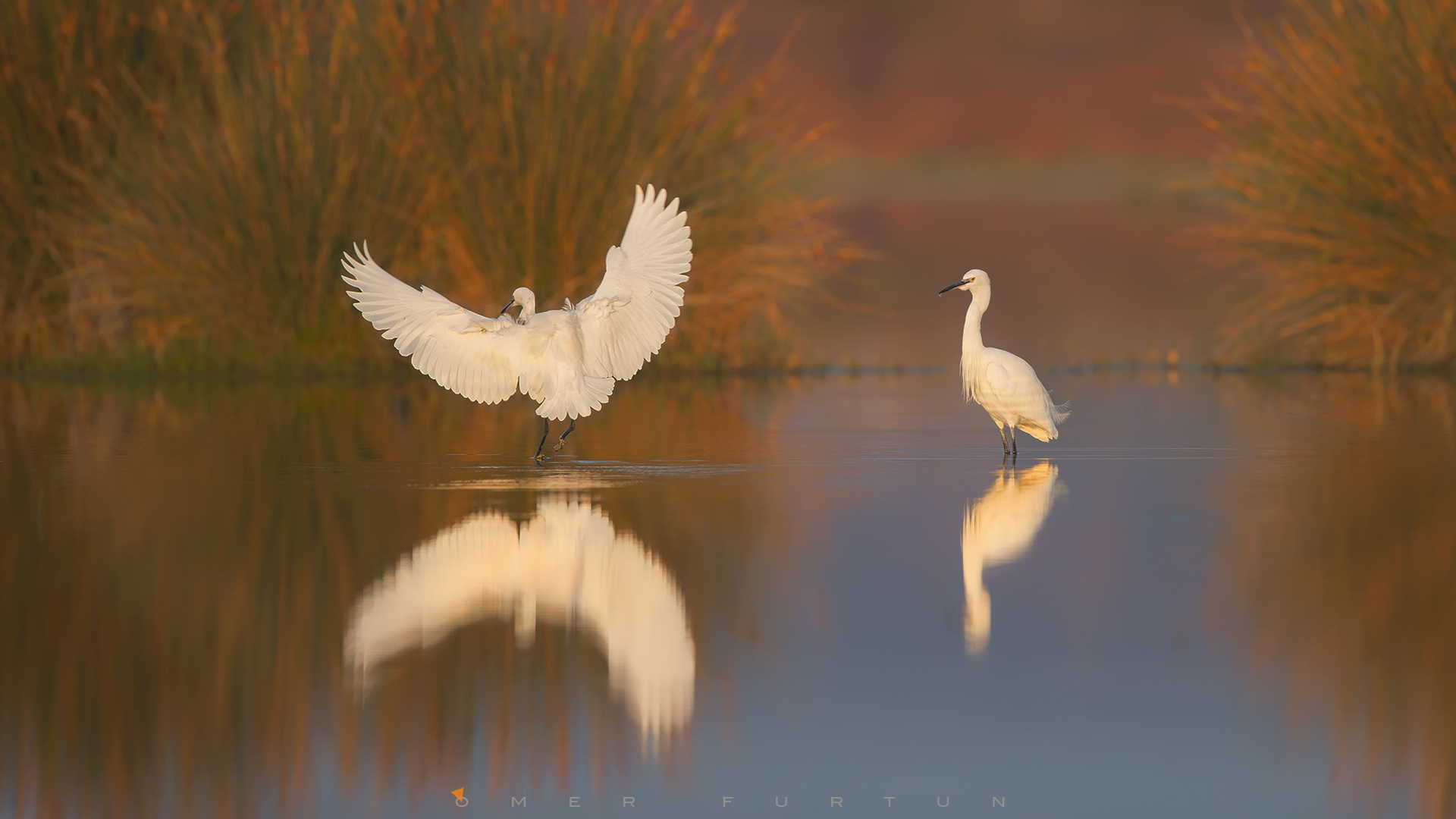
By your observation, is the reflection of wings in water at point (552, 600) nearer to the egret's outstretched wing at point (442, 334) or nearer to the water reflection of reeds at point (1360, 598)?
the water reflection of reeds at point (1360, 598)

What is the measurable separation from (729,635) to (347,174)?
9.65 meters

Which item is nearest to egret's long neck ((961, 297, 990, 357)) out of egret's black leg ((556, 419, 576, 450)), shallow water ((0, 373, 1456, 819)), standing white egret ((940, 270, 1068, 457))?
standing white egret ((940, 270, 1068, 457))

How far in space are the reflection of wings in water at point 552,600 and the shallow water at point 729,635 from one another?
13 millimetres

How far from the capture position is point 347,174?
489 inches

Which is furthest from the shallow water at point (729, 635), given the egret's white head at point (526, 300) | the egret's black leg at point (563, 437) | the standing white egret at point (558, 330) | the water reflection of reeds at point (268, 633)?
the egret's white head at point (526, 300)

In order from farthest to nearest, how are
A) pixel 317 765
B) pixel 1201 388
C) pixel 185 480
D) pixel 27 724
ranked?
pixel 1201 388 < pixel 185 480 < pixel 27 724 < pixel 317 765

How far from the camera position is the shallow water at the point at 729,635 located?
250 centimetres

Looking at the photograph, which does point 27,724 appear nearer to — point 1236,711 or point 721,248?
point 1236,711

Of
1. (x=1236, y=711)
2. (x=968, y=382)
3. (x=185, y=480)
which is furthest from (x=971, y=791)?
(x=968, y=382)

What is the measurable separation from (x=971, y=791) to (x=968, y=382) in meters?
5.46

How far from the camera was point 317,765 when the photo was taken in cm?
257

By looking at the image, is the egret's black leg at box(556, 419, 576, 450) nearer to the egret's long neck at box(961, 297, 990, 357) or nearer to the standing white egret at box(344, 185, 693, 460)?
the standing white egret at box(344, 185, 693, 460)

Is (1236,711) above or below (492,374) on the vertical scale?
below

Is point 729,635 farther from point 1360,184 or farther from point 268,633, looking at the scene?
point 1360,184
